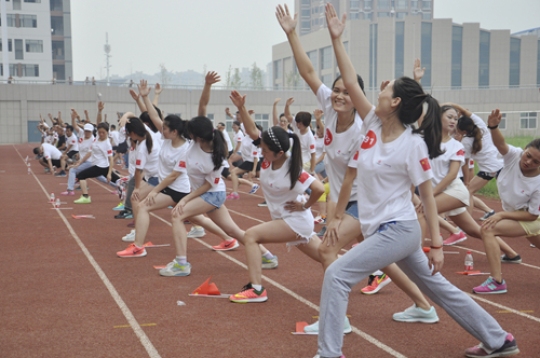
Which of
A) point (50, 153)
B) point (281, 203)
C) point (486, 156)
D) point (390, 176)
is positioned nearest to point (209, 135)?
point (281, 203)

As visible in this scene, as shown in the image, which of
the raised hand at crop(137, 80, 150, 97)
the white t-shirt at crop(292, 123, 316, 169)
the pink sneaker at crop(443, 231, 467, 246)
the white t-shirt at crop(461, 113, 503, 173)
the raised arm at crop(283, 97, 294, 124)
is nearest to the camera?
the raised hand at crop(137, 80, 150, 97)

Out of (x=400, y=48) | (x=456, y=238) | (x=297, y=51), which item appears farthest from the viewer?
(x=400, y=48)

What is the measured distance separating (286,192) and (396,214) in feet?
6.69

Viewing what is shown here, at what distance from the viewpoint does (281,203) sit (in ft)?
20.9

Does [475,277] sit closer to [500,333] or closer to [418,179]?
[500,333]

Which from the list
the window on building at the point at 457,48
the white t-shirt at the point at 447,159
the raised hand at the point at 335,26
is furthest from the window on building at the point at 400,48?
the raised hand at the point at 335,26

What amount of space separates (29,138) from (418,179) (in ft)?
180

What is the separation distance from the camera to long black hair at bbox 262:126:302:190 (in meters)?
6.11

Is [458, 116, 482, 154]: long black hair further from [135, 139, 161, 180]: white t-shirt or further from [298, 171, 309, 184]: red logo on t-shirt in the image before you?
[135, 139, 161, 180]: white t-shirt

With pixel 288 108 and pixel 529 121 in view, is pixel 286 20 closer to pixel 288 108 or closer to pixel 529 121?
pixel 288 108

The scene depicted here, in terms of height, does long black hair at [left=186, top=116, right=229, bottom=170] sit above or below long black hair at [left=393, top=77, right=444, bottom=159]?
below

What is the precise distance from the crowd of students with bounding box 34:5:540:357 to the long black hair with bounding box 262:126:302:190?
10mm

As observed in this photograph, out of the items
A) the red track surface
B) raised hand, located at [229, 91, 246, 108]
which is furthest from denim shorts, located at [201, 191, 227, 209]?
raised hand, located at [229, 91, 246, 108]

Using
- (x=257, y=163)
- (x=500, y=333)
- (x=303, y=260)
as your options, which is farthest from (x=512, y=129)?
(x=500, y=333)
